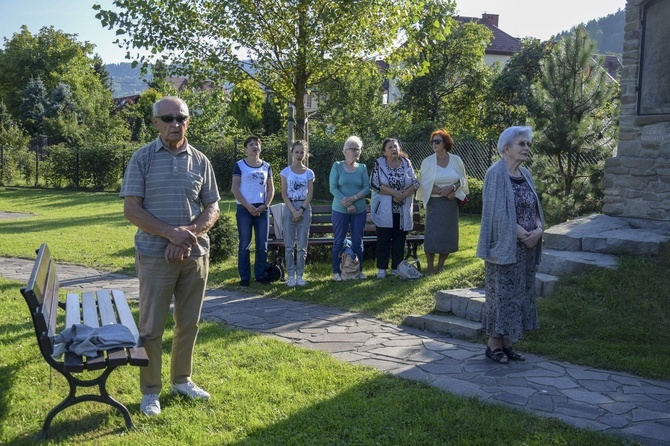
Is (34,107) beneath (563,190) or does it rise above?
above

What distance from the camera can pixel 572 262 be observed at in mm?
7930

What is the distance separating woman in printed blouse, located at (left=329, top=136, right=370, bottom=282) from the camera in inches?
374

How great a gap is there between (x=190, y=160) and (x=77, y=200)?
20.2m

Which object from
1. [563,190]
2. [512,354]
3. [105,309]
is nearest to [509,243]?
[512,354]

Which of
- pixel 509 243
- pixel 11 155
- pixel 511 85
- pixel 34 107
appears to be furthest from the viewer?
pixel 34 107

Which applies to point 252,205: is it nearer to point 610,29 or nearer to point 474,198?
point 474,198

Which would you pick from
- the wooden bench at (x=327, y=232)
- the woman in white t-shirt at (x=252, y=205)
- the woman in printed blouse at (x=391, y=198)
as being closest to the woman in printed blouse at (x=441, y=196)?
the woman in printed blouse at (x=391, y=198)

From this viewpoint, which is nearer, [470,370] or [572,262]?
[470,370]

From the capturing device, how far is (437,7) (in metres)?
12.7

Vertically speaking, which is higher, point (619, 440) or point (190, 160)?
point (190, 160)

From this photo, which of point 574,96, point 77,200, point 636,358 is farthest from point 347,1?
point 77,200

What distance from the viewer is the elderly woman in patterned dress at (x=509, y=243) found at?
588 cm

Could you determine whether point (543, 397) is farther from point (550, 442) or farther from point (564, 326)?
point (564, 326)

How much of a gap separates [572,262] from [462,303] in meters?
1.47
